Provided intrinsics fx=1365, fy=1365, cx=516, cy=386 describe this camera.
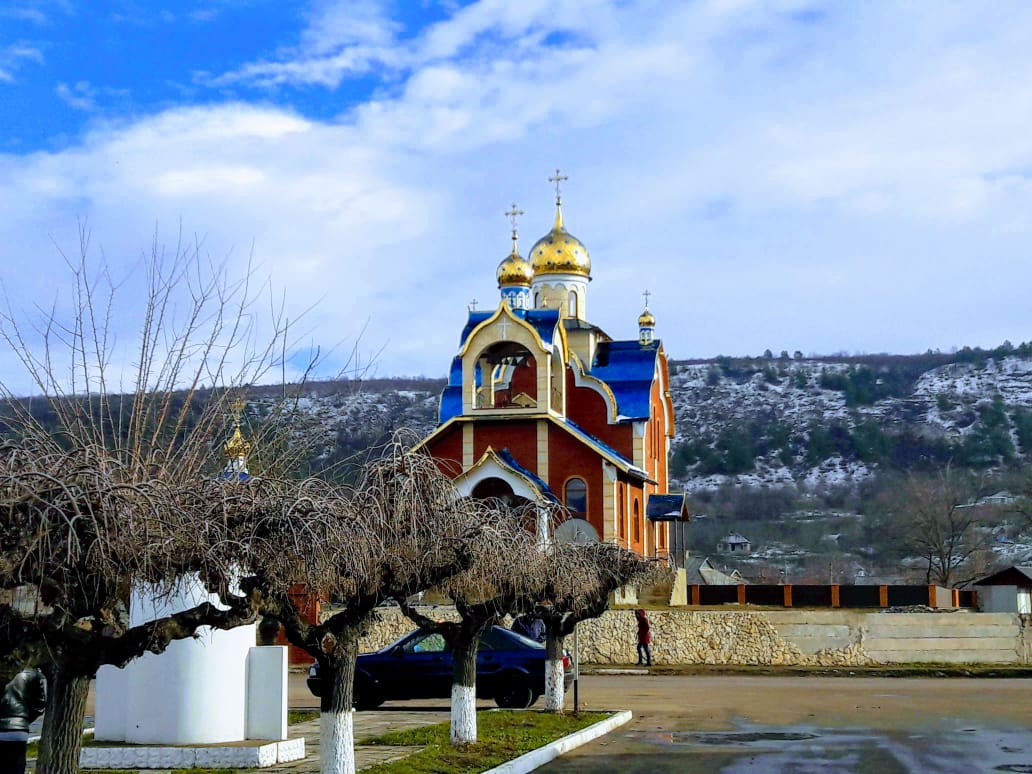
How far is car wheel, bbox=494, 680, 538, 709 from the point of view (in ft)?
72.2

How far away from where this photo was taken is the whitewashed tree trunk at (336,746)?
41.0 feet

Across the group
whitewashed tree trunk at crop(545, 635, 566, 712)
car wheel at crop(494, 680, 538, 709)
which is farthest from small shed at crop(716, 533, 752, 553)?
whitewashed tree trunk at crop(545, 635, 566, 712)

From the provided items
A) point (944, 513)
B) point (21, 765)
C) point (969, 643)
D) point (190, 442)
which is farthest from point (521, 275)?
point (944, 513)

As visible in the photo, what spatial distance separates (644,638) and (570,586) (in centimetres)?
1663

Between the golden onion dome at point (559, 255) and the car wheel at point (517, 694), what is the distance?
29.5 metres

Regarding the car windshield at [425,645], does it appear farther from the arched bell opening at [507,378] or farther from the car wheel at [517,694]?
the arched bell opening at [507,378]

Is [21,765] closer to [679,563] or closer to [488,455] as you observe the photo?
[488,455]

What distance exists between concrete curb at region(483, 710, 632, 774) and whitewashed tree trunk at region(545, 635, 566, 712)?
897 millimetres

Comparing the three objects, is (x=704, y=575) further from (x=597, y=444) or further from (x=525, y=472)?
(x=525, y=472)

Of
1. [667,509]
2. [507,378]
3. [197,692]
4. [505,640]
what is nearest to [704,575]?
[507,378]

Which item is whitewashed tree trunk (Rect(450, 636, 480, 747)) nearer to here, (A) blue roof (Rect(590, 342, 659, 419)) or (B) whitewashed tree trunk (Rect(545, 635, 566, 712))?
(B) whitewashed tree trunk (Rect(545, 635, 566, 712))

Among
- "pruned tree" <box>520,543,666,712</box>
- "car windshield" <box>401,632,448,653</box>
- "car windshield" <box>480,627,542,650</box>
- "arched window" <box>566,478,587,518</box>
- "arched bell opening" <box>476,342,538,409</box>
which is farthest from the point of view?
"arched bell opening" <box>476,342,538,409</box>

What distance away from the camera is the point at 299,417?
19.6 m

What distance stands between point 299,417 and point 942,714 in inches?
458
